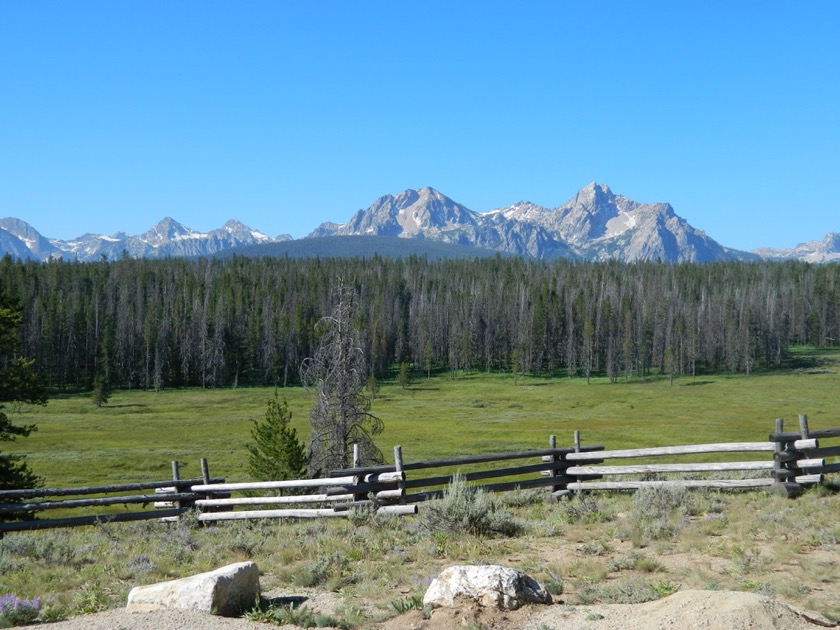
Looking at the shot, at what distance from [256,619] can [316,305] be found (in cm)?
13685

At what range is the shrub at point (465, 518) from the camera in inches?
500

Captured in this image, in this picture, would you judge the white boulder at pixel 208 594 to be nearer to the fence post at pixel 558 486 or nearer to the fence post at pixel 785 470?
the fence post at pixel 558 486

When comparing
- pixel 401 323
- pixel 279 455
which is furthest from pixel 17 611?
pixel 401 323

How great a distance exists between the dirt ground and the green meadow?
33.3 m

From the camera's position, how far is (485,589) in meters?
8.24

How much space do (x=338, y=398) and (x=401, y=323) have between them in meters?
120

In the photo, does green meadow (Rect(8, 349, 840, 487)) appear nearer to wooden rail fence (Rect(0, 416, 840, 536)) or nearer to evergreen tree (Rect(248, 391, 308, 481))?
evergreen tree (Rect(248, 391, 308, 481))

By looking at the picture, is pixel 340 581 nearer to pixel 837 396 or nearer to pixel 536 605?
pixel 536 605

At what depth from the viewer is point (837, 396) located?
86062 mm

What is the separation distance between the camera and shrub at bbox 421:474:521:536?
500 inches

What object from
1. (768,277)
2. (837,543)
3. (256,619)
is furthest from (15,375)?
(768,277)

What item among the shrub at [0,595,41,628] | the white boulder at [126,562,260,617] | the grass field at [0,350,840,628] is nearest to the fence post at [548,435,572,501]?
the grass field at [0,350,840,628]

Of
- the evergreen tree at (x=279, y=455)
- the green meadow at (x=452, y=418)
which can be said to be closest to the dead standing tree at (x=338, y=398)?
the evergreen tree at (x=279, y=455)

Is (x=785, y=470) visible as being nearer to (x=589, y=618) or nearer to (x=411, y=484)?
(x=411, y=484)
